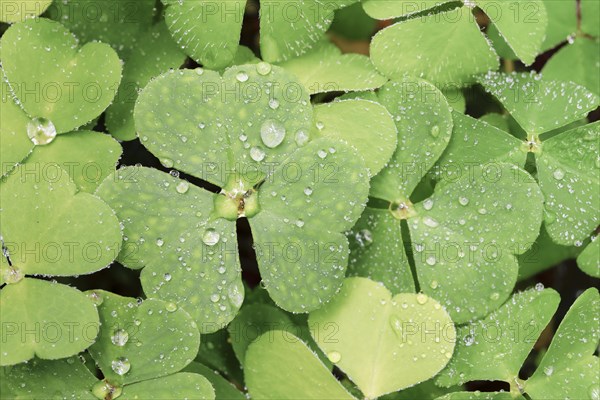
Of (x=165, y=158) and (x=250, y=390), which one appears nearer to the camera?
(x=165, y=158)

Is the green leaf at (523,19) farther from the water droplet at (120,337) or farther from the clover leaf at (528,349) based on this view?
the water droplet at (120,337)

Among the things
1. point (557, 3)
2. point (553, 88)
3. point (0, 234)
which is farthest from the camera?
point (557, 3)

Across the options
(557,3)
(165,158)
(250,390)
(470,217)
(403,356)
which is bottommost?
(250,390)

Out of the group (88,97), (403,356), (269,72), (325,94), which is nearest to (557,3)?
(325,94)

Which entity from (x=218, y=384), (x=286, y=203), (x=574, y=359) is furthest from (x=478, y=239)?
(x=218, y=384)

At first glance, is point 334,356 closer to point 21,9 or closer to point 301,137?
point 301,137

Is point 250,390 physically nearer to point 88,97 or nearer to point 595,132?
point 88,97

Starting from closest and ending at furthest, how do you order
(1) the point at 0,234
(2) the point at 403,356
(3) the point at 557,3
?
(1) the point at 0,234
(2) the point at 403,356
(3) the point at 557,3
